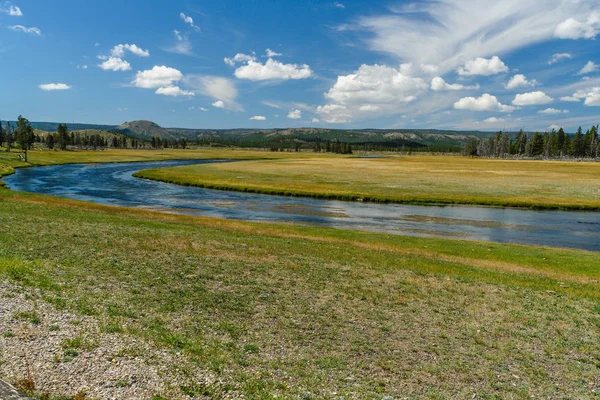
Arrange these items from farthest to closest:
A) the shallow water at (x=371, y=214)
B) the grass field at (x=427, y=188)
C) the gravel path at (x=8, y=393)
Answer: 1. the grass field at (x=427, y=188)
2. the shallow water at (x=371, y=214)
3. the gravel path at (x=8, y=393)

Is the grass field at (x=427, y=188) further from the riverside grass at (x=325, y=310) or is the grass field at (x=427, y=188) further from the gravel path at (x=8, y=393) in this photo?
the gravel path at (x=8, y=393)

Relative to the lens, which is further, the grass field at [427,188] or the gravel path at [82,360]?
the grass field at [427,188]

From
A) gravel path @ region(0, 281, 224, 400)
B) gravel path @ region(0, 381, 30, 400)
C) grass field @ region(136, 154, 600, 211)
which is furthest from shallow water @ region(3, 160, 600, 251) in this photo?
gravel path @ region(0, 381, 30, 400)

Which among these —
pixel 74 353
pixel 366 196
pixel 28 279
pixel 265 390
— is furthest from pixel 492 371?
pixel 366 196

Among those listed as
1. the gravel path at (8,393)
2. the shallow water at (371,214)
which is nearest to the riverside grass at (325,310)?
the gravel path at (8,393)

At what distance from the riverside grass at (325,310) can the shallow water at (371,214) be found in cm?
1447

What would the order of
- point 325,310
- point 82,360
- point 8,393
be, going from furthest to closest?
point 325,310 → point 82,360 → point 8,393

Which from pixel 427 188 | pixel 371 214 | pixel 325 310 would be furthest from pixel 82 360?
pixel 427 188

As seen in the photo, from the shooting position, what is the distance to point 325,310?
1634 centimetres

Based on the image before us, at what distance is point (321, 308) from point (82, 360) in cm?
909

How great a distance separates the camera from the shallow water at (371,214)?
43750 millimetres

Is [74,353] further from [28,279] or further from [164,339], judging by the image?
[28,279]

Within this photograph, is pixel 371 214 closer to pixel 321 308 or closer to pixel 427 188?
pixel 427 188

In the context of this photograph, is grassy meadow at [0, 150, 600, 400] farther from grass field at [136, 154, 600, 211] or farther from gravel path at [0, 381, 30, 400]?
grass field at [136, 154, 600, 211]
